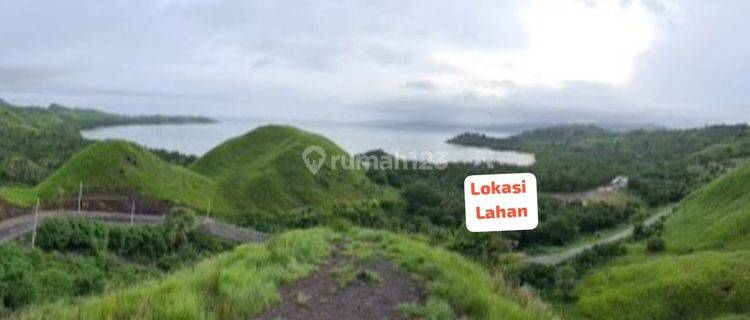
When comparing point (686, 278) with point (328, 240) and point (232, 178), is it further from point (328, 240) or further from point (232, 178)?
point (232, 178)

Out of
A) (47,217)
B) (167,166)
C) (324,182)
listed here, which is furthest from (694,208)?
(47,217)

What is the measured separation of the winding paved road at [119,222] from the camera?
40188 millimetres

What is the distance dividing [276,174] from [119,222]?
23362mm

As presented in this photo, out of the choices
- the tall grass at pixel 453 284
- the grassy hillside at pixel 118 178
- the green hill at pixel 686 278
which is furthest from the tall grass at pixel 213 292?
the grassy hillside at pixel 118 178

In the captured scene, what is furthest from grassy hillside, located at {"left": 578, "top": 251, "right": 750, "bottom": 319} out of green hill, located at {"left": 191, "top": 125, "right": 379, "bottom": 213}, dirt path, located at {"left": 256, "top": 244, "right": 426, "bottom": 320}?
dirt path, located at {"left": 256, "top": 244, "right": 426, "bottom": 320}

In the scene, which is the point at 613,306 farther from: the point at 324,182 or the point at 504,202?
the point at 504,202

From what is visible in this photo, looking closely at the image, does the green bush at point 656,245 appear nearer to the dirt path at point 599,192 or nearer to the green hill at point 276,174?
the green hill at point 276,174

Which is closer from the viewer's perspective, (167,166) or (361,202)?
(167,166)

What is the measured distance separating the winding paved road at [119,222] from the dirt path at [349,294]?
3065 cm

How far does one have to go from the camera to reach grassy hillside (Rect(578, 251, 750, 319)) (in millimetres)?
43312

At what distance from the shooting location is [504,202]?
7.21 meters

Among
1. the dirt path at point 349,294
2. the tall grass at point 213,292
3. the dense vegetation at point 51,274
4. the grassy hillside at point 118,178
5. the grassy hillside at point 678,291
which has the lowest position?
the grassy hillside at point 678,291

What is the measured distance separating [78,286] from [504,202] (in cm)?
2670

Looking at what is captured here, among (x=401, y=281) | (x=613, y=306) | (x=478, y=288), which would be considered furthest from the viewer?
(x=613, y=306)
